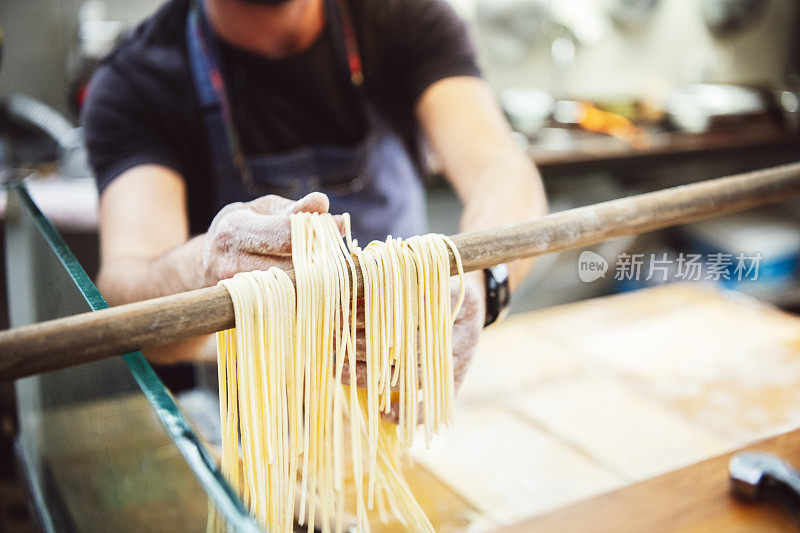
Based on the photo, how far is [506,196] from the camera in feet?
4.42

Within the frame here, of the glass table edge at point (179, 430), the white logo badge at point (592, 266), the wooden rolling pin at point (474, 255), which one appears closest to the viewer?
the glass table edge at point (179, 430)

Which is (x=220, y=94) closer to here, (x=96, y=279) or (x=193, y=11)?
(x=193, y=11)

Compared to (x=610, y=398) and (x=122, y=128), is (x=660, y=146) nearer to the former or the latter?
(x=610, y=398)

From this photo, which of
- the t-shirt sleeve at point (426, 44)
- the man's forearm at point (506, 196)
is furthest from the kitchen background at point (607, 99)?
the man's forearm at point (506, 196)

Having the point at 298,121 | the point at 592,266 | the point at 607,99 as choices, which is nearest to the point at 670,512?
the point at 592,266

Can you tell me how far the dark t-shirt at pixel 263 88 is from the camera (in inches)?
53.1

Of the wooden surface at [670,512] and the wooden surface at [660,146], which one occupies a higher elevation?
the wooden surface at [660,146]

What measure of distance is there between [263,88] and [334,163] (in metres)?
0.24

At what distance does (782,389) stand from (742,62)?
15.4 ft

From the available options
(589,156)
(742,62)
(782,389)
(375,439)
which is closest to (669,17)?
(742,62)

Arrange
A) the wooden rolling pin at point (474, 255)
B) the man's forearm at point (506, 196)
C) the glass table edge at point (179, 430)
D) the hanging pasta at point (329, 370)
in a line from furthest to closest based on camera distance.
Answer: the man's forearm at point (506, 196) → the hanging pasta at point (329, 370) → the wooden rolling pin at point (474, 255) → the glass table edge at point (179, 430)

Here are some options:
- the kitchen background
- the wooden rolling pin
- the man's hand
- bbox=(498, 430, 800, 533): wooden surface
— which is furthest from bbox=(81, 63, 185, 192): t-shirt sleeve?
the kitchen background

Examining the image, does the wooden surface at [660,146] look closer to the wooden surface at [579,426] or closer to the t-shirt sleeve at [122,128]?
the wooden surface at [579,426]

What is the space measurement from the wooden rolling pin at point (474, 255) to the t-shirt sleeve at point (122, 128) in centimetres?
78
